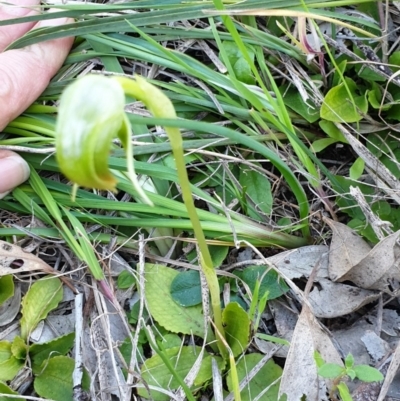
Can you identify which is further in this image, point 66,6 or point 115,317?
point 66,6

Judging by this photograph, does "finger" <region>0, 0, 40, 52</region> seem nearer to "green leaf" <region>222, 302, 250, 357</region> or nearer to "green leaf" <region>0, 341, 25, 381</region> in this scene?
"green leaf" <region>0, 341, 25, 381</region>

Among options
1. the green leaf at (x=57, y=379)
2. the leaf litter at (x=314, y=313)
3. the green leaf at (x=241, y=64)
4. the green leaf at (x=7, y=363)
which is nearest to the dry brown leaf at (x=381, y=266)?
the leaf litter at (x=314, y=313)

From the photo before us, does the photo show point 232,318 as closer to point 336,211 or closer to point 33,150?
point 336,211

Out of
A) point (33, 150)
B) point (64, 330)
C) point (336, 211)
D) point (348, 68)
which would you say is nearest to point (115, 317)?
point (64, 330)

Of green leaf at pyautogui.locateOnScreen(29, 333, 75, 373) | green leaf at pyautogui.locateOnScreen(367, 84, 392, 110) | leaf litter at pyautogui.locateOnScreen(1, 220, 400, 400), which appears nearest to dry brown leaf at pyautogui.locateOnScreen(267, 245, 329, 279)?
leaf litter at pyautogui.locateOnScreen(1, 220, 400, 400)

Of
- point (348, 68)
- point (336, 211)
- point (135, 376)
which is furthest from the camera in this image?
point (348, 68)

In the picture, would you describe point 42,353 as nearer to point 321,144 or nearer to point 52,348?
point 52,348

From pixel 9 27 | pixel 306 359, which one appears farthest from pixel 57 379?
pixel 9 27
